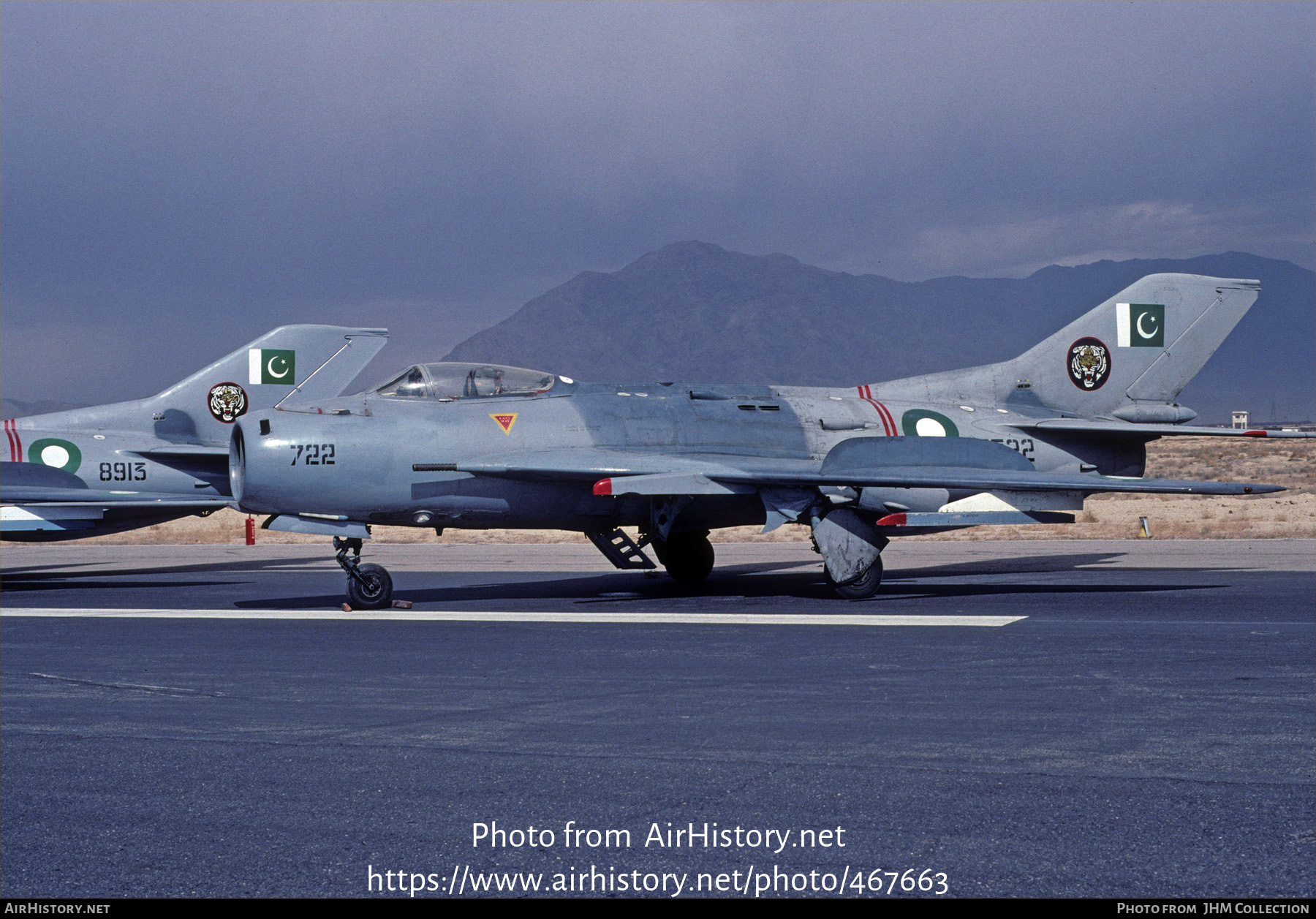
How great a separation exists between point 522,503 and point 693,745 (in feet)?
28.9

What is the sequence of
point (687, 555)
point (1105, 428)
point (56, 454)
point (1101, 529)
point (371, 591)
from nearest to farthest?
point (371, 591)
point (687, 555)
point (1105, 428)
point (56, 454)
point (1101, 529)

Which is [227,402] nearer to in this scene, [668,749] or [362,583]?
[362,583]

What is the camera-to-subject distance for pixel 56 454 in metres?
22.2

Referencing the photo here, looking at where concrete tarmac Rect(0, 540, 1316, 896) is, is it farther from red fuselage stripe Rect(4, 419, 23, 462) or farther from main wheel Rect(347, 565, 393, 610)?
red fuselage stripe Rect(4, 419, 23, 462)

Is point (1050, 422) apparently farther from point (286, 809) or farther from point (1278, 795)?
point (286, 809)

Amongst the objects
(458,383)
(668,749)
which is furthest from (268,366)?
(668,749)

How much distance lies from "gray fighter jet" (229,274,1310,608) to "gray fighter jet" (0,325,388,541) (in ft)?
16.1

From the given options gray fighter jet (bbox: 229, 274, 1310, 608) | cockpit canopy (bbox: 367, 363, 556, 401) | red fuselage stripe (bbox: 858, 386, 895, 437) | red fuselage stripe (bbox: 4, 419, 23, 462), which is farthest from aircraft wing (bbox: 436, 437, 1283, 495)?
red fuselage stripe (bbox: 4, 419, 23, 462)

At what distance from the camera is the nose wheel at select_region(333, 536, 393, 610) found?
600 inches

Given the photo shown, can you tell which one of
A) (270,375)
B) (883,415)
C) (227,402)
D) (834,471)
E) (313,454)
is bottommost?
(834,471)

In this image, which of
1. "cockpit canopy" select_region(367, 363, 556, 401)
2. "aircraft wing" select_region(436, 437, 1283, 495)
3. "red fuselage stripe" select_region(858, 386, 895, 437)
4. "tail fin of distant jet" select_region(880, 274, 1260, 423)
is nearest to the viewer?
"aircraft wing" select_region(436, 437, 1283, 495)

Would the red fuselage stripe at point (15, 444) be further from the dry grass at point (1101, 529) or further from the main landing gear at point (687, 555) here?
the main landing gear at point (687, 555)

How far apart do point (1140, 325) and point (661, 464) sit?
9047mm
